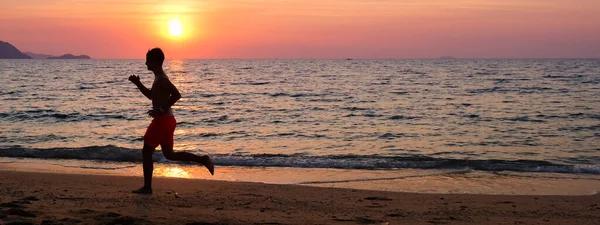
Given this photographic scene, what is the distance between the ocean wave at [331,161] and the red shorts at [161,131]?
17.8 feet

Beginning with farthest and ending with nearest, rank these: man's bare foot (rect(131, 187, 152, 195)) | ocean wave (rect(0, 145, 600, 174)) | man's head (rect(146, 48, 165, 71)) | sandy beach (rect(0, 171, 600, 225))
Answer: ocean wave (rect(0, 145, 600, 174)), man's bare foot (rect(131, 187, 152, 195)), man's head (rect(146, 48, 165, 71)), sandy beach (rect(0, 171, 600, 225))

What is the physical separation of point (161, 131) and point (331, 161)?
624cm

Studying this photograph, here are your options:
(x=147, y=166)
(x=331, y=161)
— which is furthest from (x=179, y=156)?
(x=331, y=161)

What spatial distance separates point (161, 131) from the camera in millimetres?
6945

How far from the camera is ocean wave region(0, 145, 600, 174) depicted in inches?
478

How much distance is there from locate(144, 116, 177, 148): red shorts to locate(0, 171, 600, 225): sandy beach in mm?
671

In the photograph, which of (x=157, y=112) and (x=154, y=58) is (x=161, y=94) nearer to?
(x=157, y=112)

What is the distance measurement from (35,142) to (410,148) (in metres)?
9.00

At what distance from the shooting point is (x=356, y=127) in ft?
63.4

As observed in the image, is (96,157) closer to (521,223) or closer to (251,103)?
(521,223)

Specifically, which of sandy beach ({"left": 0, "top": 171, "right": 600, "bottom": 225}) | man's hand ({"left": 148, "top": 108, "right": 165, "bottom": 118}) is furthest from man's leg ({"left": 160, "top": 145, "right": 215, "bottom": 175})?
sandy beach ({"left": 0, "top": 171, "right": 600, "bottom": 225})

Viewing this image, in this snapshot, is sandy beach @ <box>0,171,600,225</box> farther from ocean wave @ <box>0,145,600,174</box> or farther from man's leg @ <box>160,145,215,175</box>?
ocean wave @ <box>0,145,600,174</box>

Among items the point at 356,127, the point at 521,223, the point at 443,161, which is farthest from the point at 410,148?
the point at 521,223

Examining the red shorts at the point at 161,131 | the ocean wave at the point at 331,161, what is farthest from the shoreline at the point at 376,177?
the red shorts at the point at 161,131
